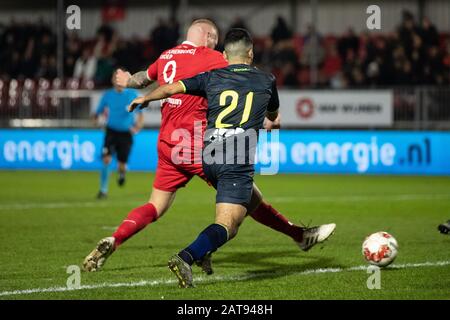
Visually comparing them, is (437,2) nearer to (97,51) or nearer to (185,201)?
(97,51)

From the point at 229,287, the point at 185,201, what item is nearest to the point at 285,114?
the point at 185,201

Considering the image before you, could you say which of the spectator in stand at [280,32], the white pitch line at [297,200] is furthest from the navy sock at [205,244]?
the spectator in stand at [280,32]

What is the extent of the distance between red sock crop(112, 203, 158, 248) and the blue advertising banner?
39.5 feet

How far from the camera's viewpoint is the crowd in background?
76.9ft

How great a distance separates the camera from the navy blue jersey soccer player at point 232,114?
786 centimetres

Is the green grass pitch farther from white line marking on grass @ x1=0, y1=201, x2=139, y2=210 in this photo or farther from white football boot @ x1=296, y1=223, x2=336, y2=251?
white football boot @ x1=296, y1=223, x2=336, y2=251

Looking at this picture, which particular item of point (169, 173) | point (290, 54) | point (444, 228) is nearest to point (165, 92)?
point (169, 173)

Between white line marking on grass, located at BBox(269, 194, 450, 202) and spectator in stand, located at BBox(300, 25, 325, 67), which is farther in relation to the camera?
spectator in stand, located at BBox(300, 25, 325, 67)

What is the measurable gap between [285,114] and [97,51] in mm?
6539

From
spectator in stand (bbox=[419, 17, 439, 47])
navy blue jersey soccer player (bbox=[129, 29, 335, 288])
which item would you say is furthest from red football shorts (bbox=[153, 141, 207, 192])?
spectator in stand (bbox=[419, 17, 439, 47])

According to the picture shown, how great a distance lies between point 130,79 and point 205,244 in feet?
6.84

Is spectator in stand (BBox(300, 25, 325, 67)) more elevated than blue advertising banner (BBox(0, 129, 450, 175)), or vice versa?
spectator in stand (BBox(300, 25, 325, 67))

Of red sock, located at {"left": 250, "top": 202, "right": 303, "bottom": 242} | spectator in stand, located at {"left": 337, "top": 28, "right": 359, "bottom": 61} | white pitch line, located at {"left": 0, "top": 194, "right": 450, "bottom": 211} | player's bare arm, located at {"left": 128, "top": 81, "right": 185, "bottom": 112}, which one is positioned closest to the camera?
player's bare arm, located at {"left": 128, "top": 81, "right": 185, "bottom": 112}

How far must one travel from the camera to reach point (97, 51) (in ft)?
88.8
